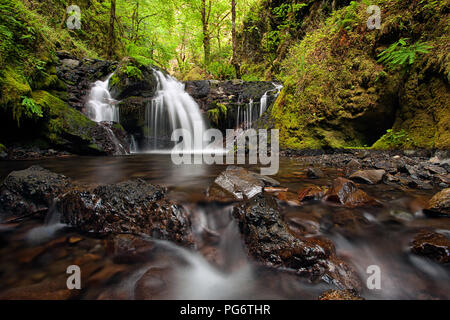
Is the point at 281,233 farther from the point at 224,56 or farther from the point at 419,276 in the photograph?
the point at 224,56

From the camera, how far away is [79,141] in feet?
21.4

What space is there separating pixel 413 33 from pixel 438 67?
1269mm

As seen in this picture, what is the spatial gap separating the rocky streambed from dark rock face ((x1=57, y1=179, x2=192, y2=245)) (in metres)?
0.01

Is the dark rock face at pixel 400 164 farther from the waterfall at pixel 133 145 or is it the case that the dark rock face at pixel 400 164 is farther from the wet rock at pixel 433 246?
the waterfall at pixel 133 145

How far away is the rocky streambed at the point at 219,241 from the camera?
1.39 metres

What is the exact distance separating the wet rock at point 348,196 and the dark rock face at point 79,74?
9.79 m

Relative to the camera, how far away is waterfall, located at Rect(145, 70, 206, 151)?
9.62 m

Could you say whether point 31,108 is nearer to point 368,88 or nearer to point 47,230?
point 47,230

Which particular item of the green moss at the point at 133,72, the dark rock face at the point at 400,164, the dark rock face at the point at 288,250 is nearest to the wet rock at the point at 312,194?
the dark rock face at the point at 288,250

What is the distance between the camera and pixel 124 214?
2.08m

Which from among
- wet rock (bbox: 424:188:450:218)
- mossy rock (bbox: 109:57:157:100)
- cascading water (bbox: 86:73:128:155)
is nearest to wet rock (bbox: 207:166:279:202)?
wet rock (bbox: 424:188:450:218)

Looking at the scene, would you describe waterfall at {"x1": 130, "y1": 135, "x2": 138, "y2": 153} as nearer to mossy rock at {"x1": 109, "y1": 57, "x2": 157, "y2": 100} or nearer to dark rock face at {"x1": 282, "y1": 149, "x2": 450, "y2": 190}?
mossy rock at {"x1": 109, "y1": 57, "x2": 157, "y2": 100}

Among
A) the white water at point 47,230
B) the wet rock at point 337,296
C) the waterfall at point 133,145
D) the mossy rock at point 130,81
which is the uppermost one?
the mossy rock at point 130,81
